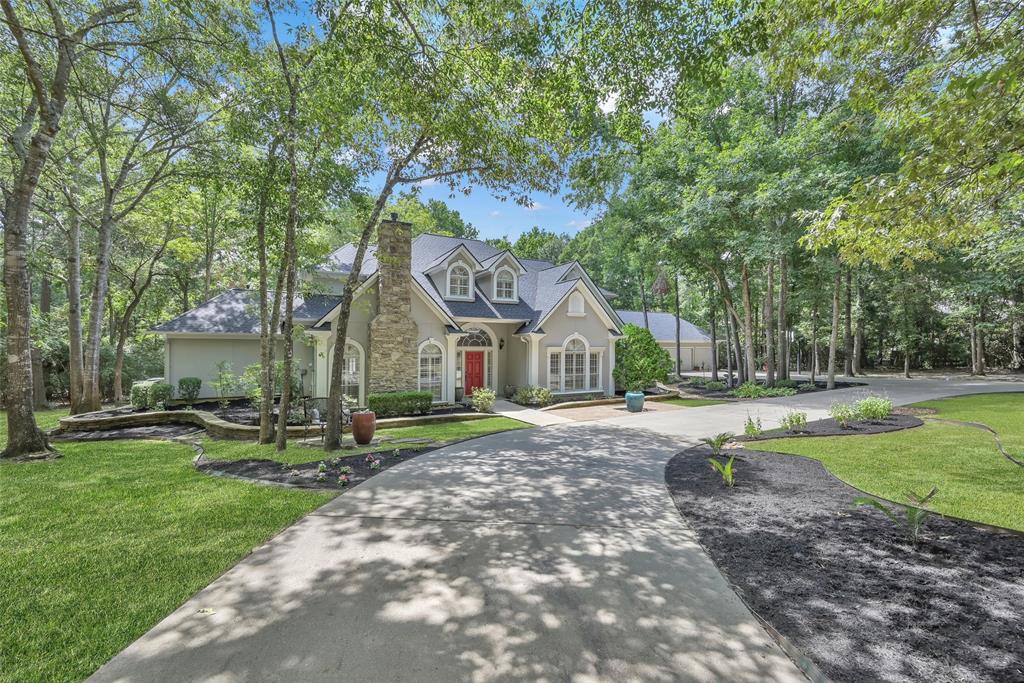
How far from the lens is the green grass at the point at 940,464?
5715 mm

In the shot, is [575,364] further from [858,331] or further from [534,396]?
[858,331]

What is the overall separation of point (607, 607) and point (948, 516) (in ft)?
16.2

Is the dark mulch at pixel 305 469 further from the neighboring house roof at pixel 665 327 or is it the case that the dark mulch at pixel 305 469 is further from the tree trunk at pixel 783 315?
the neighboring house roof at pixel 665 327

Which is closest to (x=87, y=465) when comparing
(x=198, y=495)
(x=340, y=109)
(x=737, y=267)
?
(x=198, y=495)

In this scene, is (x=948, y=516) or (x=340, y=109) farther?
(x=340, y=109)

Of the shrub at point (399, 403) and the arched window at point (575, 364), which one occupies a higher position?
the arched window at point (575, 364)

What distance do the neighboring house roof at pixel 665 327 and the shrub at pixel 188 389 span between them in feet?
94.0

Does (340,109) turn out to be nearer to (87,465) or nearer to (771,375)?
(87,465)

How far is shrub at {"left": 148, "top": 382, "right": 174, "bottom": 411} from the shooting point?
14.4 meters

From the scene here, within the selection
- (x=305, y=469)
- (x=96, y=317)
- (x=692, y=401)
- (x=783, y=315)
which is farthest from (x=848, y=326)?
(x=96, y=317)

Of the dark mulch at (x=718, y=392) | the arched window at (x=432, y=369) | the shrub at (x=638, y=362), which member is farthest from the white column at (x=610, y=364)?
the arched window at (x=432, y=369)

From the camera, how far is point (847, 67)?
6.40m

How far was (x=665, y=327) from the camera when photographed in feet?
123

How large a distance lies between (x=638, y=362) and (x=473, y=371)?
7546 mm
